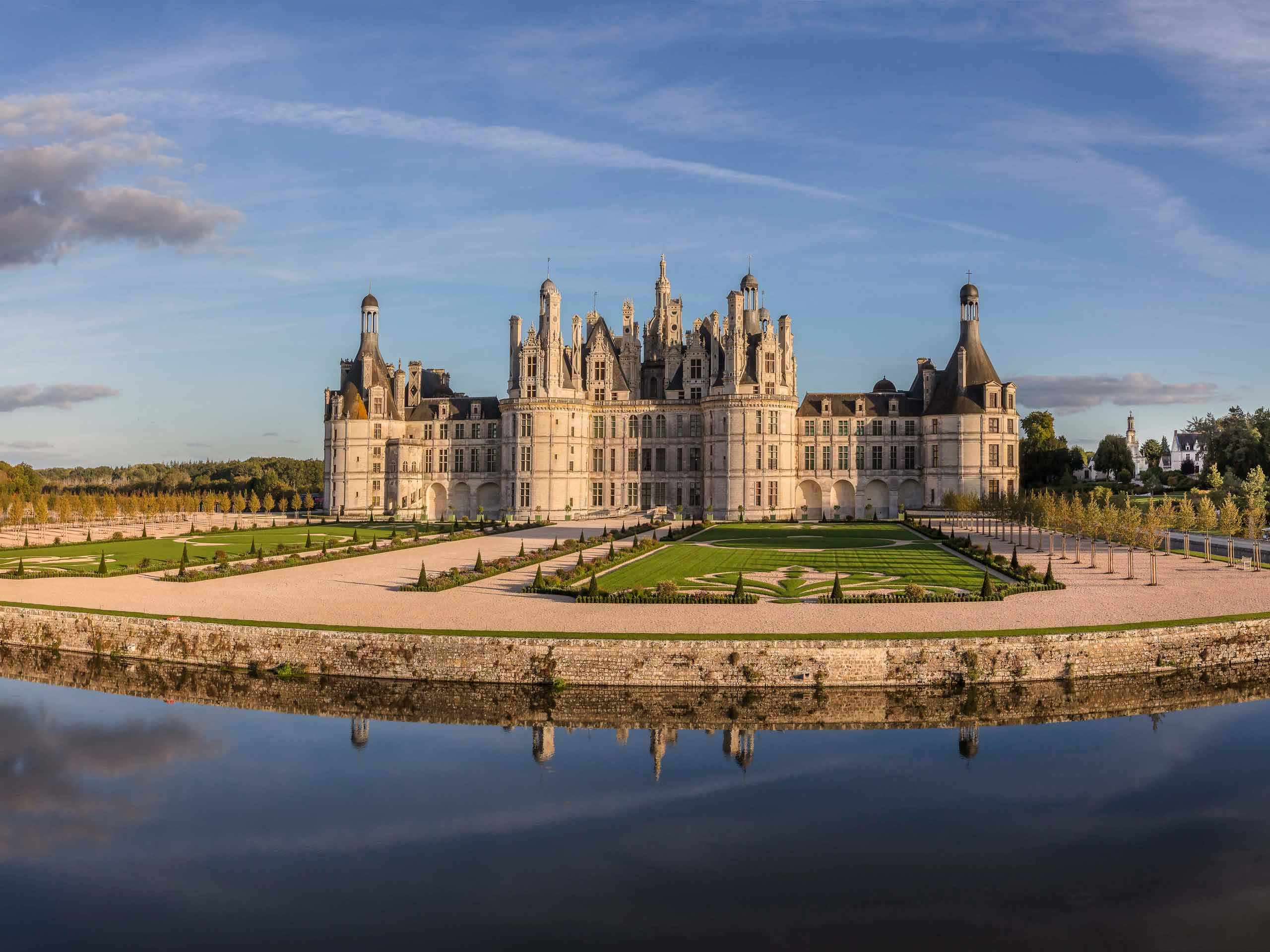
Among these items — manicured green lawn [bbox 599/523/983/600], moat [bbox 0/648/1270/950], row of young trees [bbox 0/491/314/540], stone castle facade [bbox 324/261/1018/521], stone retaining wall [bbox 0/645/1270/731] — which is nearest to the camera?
moat [bbox 0/648/1270/950]

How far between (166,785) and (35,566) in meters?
26.7

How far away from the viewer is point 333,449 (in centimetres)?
8706

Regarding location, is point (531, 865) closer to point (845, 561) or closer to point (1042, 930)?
point (1042, 930)

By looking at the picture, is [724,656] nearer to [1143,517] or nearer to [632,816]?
[632,816]

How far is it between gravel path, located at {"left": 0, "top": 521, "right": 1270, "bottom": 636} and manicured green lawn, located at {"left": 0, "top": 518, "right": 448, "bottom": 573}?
549cm

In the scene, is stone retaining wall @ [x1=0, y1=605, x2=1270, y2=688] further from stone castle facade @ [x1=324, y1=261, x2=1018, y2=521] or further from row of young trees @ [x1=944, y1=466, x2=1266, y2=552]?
stone castle facade @ [x1=324, y1=261, x2=1018, y2=521]

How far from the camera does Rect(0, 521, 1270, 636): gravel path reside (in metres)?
25.7

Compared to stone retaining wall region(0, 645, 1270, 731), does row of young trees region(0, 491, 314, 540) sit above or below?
above

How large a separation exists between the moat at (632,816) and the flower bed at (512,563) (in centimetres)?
934

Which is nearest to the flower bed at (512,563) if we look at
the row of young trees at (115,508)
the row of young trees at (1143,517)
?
the row of young trees at (1143,517)

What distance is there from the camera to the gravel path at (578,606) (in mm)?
25719

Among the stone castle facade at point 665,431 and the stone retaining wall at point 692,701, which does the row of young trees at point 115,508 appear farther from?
the stone retaining wall at point 692,701

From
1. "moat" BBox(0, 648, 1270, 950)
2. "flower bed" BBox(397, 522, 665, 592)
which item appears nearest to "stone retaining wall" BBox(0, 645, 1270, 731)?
"moat" BBox(0, 648, 1270, 950)

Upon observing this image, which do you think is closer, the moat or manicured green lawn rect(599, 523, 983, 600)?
the moat
